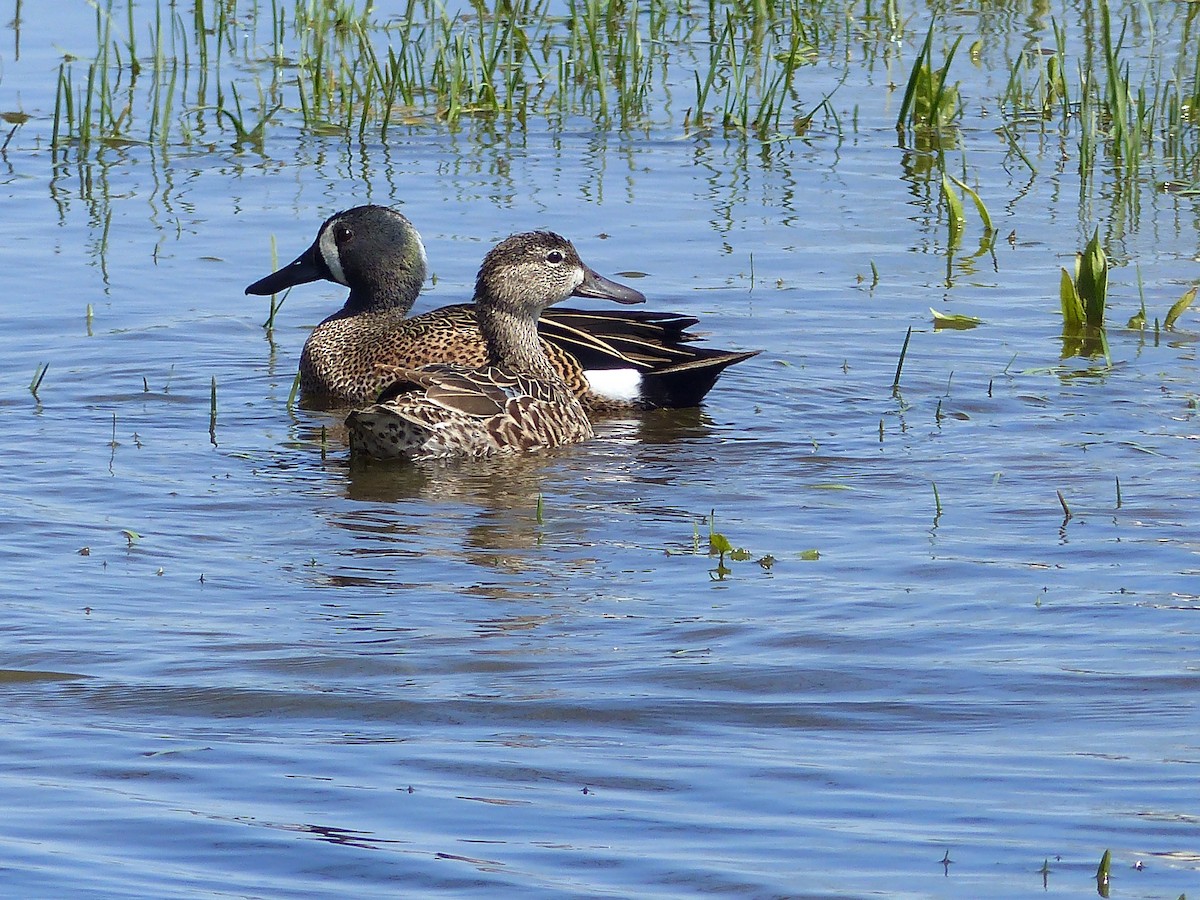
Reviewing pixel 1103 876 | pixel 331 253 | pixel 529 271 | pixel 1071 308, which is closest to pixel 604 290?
pixel 529 271

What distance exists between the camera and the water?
394cm

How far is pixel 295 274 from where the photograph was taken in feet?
29.2

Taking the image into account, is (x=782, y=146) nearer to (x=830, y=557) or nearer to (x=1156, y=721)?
(x=830, y=557)

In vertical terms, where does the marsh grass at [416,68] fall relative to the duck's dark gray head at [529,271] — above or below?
above

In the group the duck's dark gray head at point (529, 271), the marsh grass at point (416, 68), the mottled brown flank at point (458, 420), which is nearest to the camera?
the mottled brown flank at point (458, 420)

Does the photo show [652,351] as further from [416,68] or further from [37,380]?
[416,68]

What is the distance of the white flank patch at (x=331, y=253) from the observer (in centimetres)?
890

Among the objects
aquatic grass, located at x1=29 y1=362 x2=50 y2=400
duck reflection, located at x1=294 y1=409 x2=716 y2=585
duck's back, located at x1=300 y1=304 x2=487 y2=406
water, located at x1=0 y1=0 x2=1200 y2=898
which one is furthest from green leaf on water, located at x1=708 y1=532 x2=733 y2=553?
aquatic grass, located at x1=29 y1=362 x2=50 y2=400

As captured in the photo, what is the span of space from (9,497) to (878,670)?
10.2 ft

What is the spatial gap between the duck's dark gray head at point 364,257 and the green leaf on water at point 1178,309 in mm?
3297

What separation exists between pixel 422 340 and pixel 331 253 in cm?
86

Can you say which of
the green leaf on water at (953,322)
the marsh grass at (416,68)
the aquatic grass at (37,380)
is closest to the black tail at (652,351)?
the green leaf on water at (953,322)

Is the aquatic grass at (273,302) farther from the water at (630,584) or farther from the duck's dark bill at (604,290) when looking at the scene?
the duck's dark bill at (604,290)

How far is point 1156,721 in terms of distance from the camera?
451 centimetres
